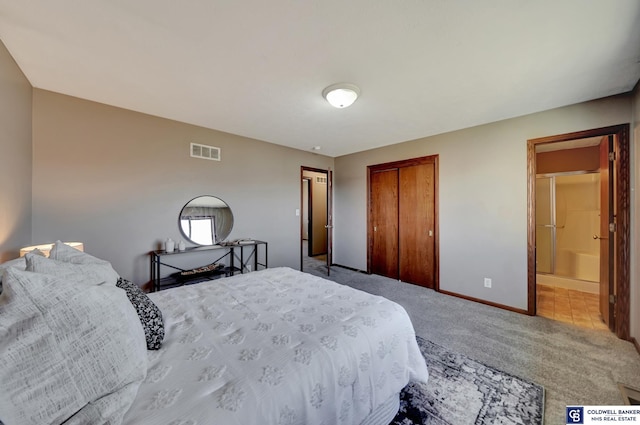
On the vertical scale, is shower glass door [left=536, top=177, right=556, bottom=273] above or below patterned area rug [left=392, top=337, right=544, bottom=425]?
above

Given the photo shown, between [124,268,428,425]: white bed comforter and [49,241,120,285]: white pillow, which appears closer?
[124,268,428,425]: white bed comforter

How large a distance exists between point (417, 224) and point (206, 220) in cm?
333

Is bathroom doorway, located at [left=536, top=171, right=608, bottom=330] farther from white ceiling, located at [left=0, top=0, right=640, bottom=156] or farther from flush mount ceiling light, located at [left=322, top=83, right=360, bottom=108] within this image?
flush mount ceiling light, located at [left=322, top=83, right=360, bottom=108]

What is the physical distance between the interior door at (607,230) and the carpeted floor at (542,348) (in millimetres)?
337

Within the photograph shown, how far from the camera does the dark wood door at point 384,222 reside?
172 inches

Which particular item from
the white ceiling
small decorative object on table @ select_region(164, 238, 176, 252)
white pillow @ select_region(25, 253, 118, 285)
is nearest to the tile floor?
the white ceiling

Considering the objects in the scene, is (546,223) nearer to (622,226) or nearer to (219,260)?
(622,226)

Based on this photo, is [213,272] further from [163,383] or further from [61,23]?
[61,23]

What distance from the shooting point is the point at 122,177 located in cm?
281

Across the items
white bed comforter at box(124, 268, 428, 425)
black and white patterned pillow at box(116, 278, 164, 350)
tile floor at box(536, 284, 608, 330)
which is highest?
black and white patterned pillow at box(116, 278, 164, 350)

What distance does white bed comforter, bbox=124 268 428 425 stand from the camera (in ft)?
2.90

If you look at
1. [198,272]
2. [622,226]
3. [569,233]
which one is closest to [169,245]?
[198,272]

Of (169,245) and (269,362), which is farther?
(169,245)

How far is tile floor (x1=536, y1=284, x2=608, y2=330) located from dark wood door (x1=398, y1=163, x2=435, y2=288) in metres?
1.40
